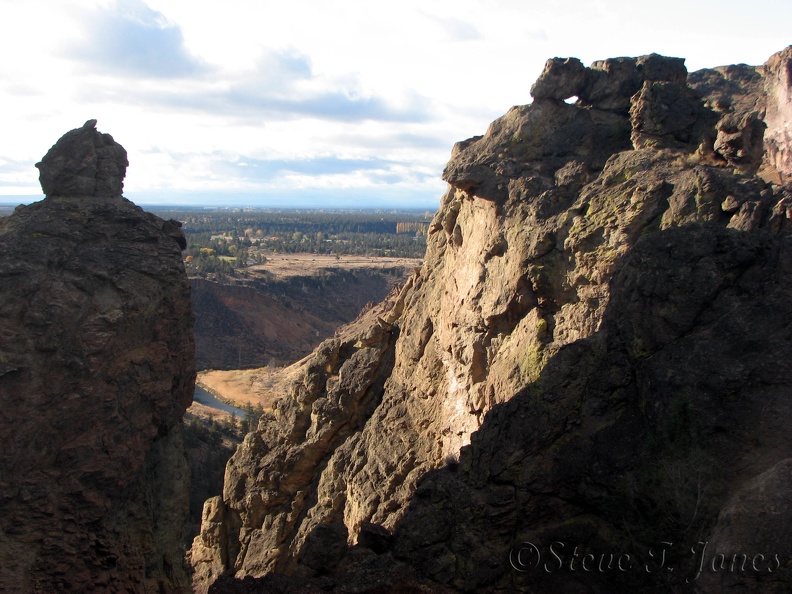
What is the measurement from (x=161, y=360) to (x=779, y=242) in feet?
56.6

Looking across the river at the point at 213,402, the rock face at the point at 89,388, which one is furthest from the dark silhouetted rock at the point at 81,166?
the river at the point at 213,402

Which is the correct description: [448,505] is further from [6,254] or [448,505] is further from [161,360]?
[6,254]

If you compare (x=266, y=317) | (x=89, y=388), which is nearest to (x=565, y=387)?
(x=89, y=388)

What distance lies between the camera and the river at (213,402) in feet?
217

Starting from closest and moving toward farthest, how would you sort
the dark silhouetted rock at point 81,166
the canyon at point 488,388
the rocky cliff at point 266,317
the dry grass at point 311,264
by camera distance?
1. the canyon at point 488,388
2. the dark silhouetted rock at point 81,166
3. the rocky cliff at point 266,317
4. the dry grass at point 311,264

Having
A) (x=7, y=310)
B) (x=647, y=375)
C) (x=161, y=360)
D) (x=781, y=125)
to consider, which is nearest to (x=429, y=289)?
(x=161, y=360)

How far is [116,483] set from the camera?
62.8ft

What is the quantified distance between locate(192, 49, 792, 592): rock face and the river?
134 ft

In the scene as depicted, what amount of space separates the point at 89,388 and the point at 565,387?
43.1 feet

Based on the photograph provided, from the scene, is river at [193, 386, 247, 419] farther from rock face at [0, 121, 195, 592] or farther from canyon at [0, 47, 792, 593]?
rock face at [0, 121, 195, 592]

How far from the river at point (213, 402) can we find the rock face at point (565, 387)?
40978 mm

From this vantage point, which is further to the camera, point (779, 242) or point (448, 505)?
point (448, 505)

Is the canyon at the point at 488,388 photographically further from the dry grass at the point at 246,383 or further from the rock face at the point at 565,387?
the dry grass at the point at 246,383

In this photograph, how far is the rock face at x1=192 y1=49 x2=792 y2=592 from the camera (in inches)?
476
